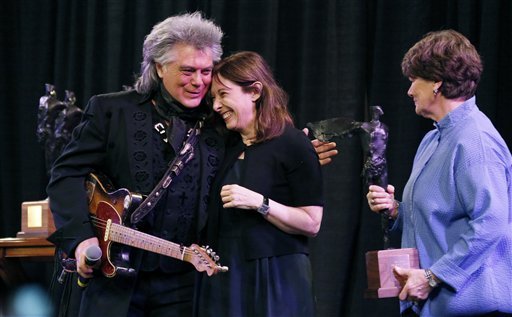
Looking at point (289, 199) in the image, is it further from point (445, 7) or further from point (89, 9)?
point (89, 9)

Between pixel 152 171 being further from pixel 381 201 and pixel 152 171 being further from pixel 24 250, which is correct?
→ pixel 24 250

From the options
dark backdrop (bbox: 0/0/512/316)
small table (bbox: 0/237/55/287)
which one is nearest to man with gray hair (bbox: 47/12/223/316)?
dark backdrop (bbox: 0/0/512/316)

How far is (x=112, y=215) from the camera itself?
108 inches

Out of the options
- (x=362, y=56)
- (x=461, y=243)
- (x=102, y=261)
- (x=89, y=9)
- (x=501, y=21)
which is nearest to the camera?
(x=461, y=243)

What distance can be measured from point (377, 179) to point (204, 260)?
2.15ft

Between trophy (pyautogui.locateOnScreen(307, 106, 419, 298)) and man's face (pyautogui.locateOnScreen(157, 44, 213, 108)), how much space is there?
42 centimetres

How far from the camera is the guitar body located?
2713 mm

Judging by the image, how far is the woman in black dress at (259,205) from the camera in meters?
2.69

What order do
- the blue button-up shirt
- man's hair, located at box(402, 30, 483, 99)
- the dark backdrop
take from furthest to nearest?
the dark backdrop < man's hair, located at box(402, 30, 483, 99) < the blue button-up shirt

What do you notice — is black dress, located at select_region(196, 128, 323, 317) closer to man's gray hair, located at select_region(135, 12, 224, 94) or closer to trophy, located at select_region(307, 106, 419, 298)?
trophy, located at select_region(307, 106, 419, 298)

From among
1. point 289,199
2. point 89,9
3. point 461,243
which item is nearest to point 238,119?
point 289,199

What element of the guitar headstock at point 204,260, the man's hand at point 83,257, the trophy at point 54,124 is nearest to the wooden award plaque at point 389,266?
the guitar headstock at point 204,260

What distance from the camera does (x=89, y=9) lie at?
196 inches

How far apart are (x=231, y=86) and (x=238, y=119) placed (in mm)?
107
